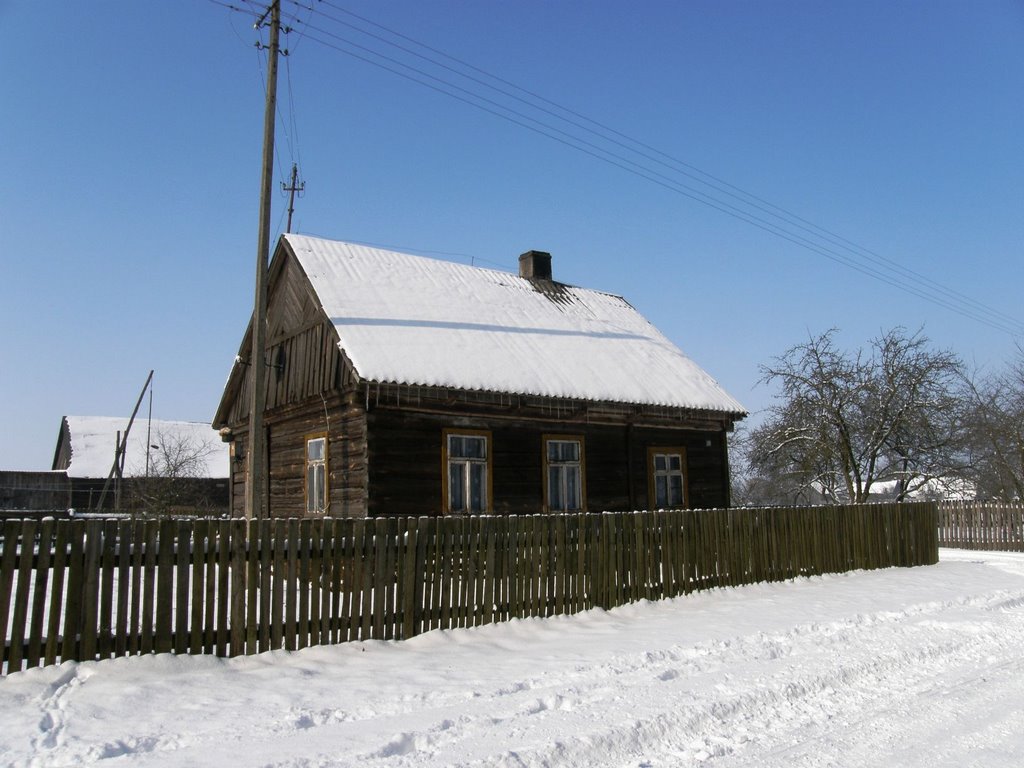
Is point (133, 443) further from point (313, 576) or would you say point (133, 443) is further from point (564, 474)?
point (313, 576)

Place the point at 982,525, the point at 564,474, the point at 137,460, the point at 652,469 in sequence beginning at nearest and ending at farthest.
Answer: the point at 564,474
the point at 652,469
the point at 982,525
the point at 137,460

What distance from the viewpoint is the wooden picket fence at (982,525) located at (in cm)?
2209

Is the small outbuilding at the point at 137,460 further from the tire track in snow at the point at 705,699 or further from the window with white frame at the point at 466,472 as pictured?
the tire track in snow at the point at 705,699

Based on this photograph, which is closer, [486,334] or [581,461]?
[581,461]

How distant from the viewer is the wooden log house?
536 inches

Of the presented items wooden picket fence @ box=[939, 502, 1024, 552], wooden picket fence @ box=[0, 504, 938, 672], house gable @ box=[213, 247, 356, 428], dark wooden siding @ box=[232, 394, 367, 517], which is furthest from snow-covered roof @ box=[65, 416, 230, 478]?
wooden picket fence @ box=[0, 504, 938, 672]

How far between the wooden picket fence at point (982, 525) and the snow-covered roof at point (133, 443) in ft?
122

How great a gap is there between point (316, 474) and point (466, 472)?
3.16m

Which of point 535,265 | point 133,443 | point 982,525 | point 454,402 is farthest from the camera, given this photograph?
point 133,443

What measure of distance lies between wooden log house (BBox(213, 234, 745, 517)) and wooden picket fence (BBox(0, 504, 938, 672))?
452 cm

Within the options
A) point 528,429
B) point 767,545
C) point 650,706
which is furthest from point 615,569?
point 528,429

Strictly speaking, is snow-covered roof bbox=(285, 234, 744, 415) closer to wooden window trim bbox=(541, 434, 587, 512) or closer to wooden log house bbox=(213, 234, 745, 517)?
wooden log house bbox=(213, 234, 745, 517)

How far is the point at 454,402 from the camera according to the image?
14031 millimetres

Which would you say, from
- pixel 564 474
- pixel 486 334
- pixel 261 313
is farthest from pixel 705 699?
pixel 486 334
